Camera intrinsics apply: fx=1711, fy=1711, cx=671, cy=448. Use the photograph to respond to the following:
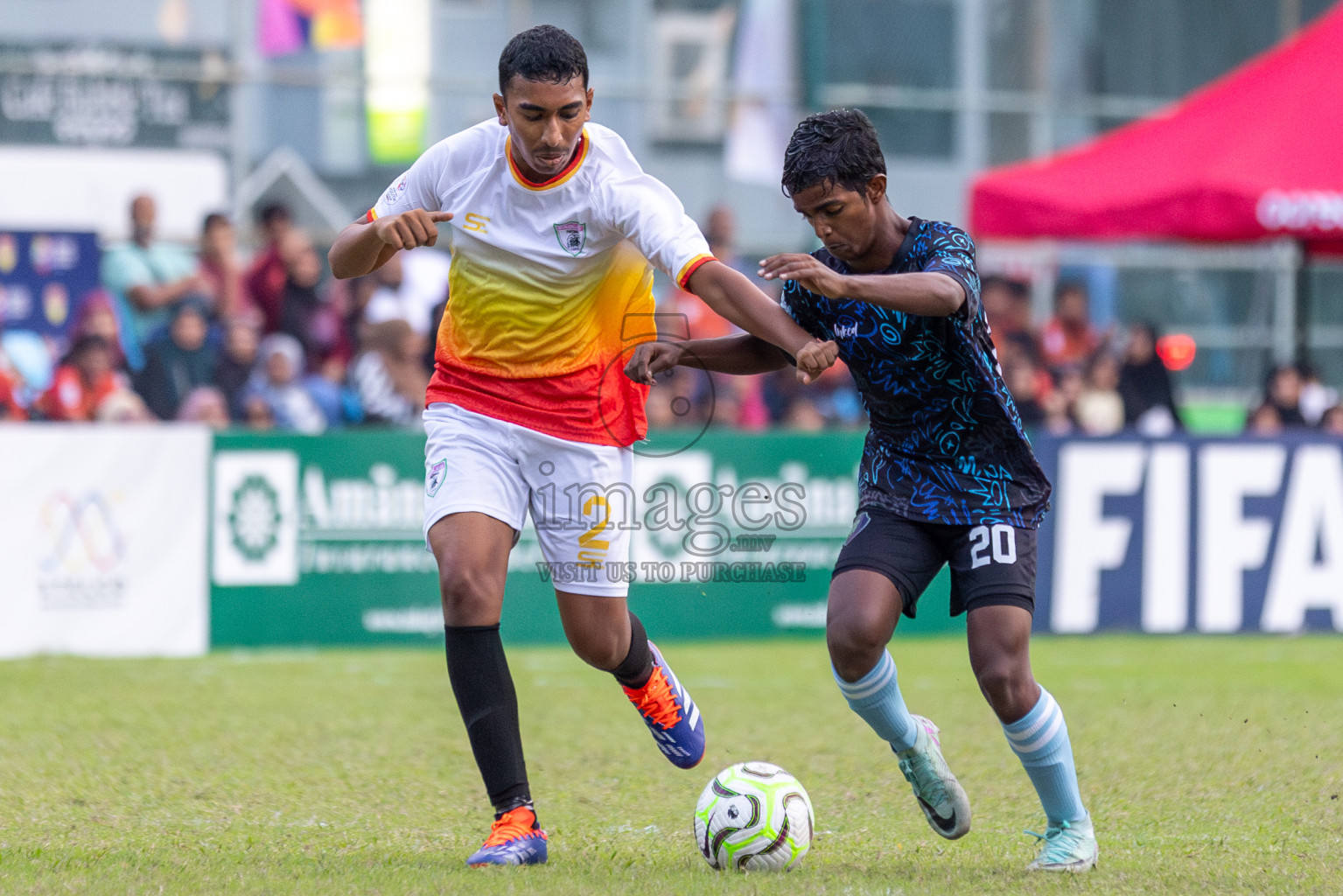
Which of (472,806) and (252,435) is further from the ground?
(252,435)

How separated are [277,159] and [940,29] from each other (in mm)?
6646

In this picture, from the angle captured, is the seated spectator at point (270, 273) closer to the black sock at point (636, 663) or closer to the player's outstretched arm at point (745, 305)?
the black sock at point (636, 663)

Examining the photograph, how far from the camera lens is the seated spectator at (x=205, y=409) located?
1080 centimetres

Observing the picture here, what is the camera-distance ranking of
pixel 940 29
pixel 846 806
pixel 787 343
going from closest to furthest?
pixel 787 343 < pixel 846 806 < pixel 940 29

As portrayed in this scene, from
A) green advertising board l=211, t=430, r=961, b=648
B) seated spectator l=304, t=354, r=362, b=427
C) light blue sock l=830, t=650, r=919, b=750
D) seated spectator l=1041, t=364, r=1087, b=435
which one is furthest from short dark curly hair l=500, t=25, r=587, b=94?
seated spectator l=1041, t=364, r=1087, b=435

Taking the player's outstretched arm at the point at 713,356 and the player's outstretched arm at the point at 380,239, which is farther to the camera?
the player's outstretched arm at the point at 713,356

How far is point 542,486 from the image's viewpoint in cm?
499

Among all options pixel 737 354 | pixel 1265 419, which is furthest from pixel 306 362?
pixel 737 354

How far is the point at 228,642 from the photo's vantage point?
1024 cm

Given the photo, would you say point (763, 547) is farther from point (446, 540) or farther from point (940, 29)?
point (940, 29)

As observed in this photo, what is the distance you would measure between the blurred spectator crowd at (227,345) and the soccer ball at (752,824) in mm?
6354

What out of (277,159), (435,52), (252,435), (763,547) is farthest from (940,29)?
(252,435)

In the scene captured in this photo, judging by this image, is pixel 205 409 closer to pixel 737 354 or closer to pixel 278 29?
pixel 278 29

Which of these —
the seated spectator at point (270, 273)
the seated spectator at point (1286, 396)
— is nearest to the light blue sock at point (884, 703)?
the seated spectator at point (270, 273)
